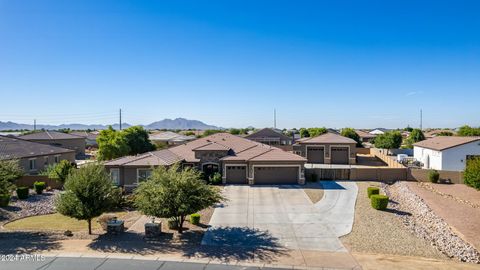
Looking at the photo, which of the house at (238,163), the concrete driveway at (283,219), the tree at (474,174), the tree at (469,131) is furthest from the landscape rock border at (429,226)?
the tree at (469,131)

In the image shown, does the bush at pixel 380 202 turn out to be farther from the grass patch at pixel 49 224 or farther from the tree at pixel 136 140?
the tree at pixel 136 140

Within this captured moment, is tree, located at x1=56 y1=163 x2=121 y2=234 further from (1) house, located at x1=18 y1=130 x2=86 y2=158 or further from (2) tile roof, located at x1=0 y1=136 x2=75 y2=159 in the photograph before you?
(1) house, located at x1=18 y1=130 x2=86 y2=158

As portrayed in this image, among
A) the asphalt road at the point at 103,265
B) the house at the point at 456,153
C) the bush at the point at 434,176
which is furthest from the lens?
the house at the point at 456,153

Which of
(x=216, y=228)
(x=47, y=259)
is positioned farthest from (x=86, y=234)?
(x=216, y=228)

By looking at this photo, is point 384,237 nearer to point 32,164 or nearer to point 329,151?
point 329,151

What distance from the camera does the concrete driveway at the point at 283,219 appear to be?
18.6 m

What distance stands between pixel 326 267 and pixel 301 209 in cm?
1028

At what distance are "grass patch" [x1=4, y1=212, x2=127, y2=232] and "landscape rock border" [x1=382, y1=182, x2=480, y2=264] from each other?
20280 millimetres

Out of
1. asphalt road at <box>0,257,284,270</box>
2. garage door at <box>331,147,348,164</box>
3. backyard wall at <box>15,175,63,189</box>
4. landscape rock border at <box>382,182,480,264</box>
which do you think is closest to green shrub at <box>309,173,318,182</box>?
landscape rock border at <box>382,182,480,264</box>

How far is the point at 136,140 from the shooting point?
1860 inches

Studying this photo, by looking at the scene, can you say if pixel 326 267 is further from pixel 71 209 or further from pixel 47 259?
pixel 71 209

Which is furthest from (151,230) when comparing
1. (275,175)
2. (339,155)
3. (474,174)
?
(339,155)

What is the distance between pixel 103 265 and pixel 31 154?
102 ft

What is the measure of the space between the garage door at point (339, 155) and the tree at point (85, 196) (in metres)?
34.4
